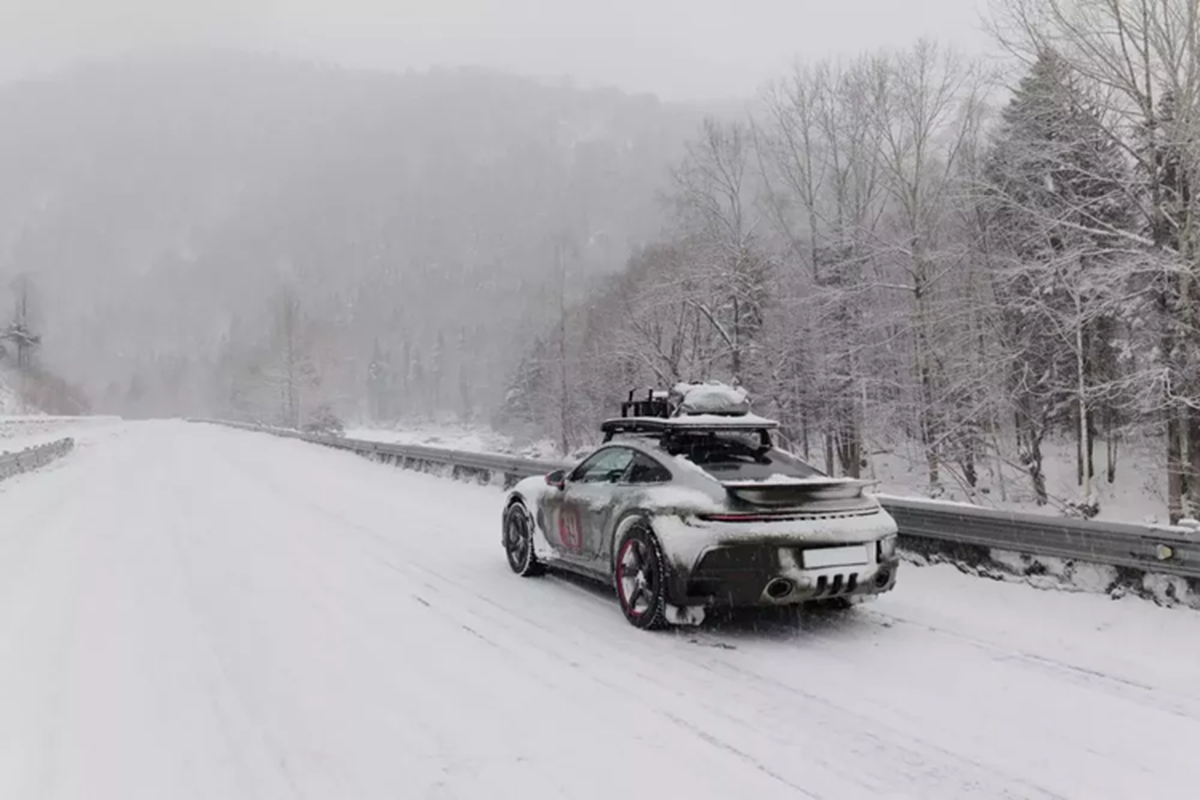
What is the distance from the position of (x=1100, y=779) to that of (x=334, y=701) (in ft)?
12.3

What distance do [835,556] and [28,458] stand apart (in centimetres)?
2426

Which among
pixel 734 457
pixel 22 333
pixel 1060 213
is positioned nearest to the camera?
pixel 734 457

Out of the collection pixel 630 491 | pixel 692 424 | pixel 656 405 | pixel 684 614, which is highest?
pixel 656 405

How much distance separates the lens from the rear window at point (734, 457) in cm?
599

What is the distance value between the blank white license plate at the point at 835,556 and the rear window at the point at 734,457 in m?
0.77

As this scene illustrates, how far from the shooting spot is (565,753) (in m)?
3.64

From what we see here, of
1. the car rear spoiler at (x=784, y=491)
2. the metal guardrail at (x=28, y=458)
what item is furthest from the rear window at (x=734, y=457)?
the metal guardrail at (x=28, y=458)

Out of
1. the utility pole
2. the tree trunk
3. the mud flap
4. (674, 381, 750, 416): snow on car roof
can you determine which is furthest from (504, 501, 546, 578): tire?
the utility pole

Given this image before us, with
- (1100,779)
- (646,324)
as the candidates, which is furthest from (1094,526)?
(646,324)

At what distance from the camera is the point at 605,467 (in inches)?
269

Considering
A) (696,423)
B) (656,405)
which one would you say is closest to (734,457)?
(696,423)

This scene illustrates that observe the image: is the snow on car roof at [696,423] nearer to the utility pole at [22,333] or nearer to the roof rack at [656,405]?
the roof rack at [656,405]

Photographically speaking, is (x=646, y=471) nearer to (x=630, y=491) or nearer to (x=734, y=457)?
(x=630, y=491)

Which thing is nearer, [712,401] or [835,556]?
[835,556]
